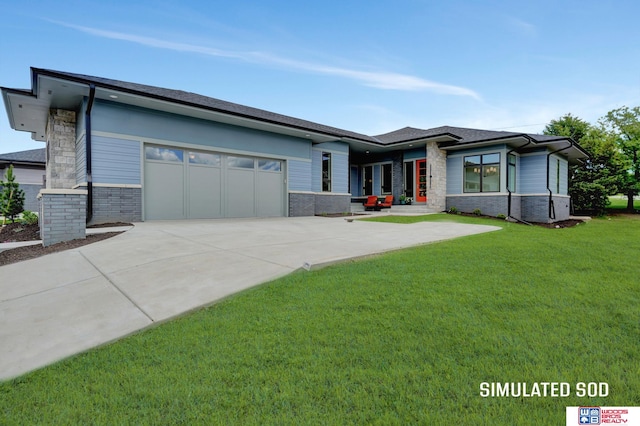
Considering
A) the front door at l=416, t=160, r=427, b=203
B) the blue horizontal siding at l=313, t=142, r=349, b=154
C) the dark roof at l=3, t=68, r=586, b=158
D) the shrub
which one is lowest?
the shrub

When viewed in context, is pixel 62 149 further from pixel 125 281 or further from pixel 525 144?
pixel 525 144

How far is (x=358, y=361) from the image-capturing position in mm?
1848

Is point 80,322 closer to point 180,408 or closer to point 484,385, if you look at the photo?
point 180,408

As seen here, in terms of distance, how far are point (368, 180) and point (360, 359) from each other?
17001 mm

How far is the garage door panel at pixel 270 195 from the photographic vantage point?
12062 mm

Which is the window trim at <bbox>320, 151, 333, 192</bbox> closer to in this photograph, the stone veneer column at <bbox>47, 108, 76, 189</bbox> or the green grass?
the stone veneer column at <bbox>47, 108, 76, 189</bbox>

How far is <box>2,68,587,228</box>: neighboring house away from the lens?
8.66 metres

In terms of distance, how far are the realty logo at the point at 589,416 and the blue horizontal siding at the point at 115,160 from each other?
34.9 ft

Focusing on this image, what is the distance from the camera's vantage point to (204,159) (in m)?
10.6

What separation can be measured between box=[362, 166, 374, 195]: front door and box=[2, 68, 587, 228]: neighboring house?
0.38ft

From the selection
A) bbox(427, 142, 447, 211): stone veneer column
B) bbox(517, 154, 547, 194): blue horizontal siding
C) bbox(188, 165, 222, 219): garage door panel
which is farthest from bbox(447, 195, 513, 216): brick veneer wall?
bbox(188, 165, 222, 219): garage door panel

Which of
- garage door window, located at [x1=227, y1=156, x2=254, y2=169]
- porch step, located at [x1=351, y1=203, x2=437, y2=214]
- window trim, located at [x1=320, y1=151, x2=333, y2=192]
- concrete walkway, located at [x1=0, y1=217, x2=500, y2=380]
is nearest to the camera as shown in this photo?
concrete walkway, located at [x1=0, y1=217, x2=500, y2=380]

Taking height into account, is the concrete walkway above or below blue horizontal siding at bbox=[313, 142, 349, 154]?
below

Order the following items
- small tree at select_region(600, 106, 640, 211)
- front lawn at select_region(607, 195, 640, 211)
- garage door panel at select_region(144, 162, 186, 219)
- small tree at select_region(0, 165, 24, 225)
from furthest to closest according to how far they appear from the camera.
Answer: front lawn at select_region(607, 195, 640, 211) < small tree at select_region(600, 106, 640, 211) < small tree at select_region(0, 165, 24, 225) < garage door panel at select_region(144, 162, 186, 219)
